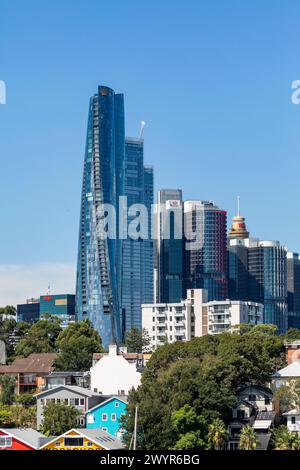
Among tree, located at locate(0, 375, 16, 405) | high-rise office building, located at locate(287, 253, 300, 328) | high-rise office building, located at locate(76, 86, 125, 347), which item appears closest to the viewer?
tree, located at locate(0, 375, 16, 405)

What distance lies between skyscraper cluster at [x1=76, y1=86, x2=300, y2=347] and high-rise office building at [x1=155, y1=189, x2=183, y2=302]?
62 mm

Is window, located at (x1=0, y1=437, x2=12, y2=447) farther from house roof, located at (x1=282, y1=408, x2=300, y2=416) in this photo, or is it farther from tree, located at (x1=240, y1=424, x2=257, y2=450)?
house roof, located at (x1=282, y1=408, x2=300, y2=416)

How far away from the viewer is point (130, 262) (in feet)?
226

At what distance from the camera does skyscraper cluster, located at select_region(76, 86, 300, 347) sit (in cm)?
6456

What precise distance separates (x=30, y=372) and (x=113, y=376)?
12.1ft

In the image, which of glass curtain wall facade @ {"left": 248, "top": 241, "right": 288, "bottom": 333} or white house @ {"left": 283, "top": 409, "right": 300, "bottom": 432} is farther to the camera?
glass curtain wall facade @ {"left": 248, "top": 241, "right": 288, "bottom": 333}

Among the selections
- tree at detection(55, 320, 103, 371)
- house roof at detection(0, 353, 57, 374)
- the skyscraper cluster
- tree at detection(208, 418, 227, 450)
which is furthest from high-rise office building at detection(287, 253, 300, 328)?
tree at detection(208, 418, 227, 450)

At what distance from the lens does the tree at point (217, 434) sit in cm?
1730

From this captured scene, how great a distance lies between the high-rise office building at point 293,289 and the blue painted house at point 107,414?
44062 mm

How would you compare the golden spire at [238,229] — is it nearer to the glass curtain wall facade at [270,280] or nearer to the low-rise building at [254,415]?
the glass curtain wall facade at [270,280]

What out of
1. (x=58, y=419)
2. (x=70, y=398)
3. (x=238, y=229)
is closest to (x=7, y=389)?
(x=70, y=398)

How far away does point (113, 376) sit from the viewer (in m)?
24.6
